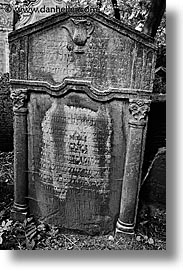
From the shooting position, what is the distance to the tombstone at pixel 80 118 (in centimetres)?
205

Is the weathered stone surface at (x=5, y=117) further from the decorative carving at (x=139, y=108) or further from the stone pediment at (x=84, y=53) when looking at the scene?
the decorative carving at (x=139, y=108)

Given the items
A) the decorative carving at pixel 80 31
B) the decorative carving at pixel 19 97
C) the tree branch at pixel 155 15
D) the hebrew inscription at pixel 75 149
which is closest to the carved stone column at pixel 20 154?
the decorative carving at pixel 19 97

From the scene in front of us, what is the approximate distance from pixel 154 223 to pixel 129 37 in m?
1.28

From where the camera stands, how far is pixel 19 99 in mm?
2215

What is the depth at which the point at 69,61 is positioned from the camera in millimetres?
2121

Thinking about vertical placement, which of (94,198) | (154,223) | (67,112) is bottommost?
(154,223)

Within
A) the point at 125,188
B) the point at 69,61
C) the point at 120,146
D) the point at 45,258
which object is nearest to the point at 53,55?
the point at 69,61

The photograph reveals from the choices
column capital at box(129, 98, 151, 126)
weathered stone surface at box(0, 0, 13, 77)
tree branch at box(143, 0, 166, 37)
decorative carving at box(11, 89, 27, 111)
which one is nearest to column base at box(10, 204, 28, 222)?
decorative carving at box(11, 89, 27, 111)

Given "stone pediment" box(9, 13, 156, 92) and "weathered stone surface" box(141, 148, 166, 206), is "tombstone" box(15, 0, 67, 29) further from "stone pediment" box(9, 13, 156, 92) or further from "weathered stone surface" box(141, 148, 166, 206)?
"weathered stone surface" box(141, 148, 166, 206)

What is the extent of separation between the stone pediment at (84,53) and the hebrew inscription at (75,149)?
21 centimetres

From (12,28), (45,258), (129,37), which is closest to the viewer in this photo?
(129,37)

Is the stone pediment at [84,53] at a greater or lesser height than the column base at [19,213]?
greater

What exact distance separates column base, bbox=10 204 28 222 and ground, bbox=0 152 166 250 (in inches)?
1.3

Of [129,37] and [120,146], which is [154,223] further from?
[129,37]
